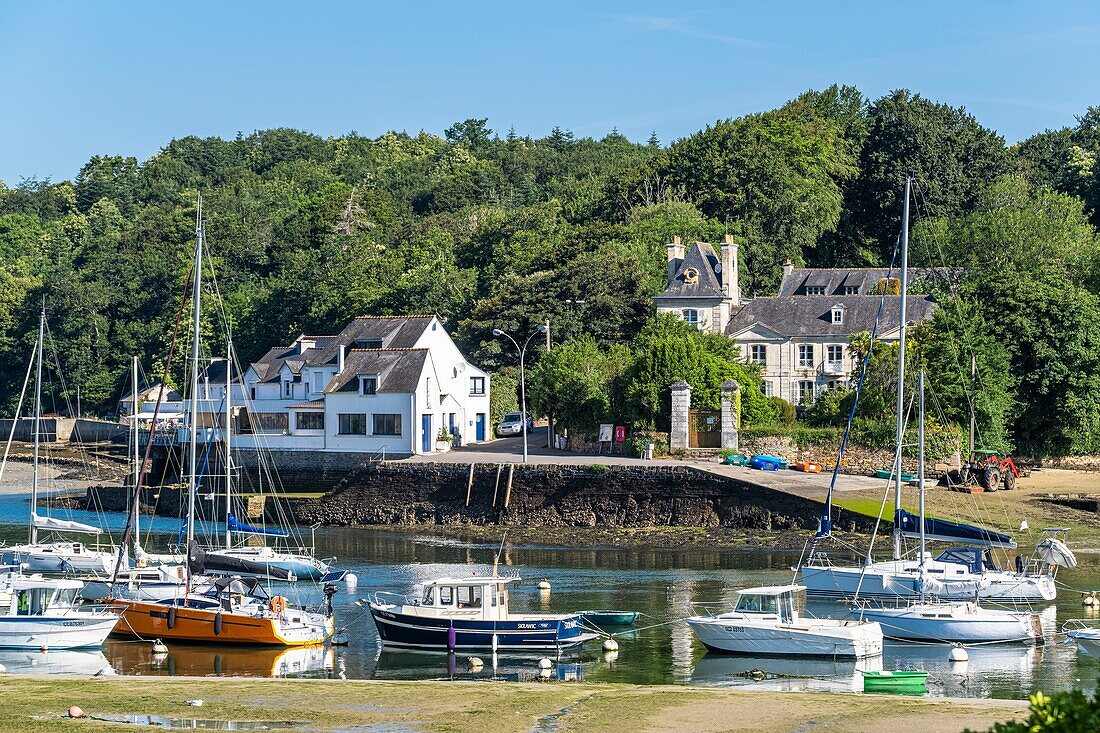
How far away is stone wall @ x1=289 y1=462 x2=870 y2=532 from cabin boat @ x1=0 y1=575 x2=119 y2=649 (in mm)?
29549

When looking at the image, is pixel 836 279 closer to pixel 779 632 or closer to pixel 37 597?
pixel 779 632

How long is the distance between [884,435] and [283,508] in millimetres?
29250

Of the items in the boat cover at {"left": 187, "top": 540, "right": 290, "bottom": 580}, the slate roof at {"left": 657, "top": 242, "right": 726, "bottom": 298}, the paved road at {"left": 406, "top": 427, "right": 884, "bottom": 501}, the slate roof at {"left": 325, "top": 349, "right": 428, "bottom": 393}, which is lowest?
the boat cover at {"left": 187, "top": 540, "right": 290, "bottom": 580}

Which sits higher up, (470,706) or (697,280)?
(697,280)

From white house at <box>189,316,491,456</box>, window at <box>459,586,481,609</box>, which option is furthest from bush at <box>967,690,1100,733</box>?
white house at <box>189,316,491,456</box>

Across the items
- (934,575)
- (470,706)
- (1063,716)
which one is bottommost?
(470,706)

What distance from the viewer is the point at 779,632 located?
36031 mm

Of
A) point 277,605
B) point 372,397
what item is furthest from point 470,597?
point 372,397

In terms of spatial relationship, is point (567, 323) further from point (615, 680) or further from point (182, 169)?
point (182, 169)

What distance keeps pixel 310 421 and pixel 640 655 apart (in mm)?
44761

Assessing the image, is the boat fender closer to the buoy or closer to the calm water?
the calm water

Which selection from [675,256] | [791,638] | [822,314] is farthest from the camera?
[675,256]

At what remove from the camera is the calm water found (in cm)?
3381

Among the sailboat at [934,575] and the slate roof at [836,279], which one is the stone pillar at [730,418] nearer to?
the sailboat at [934,575]
